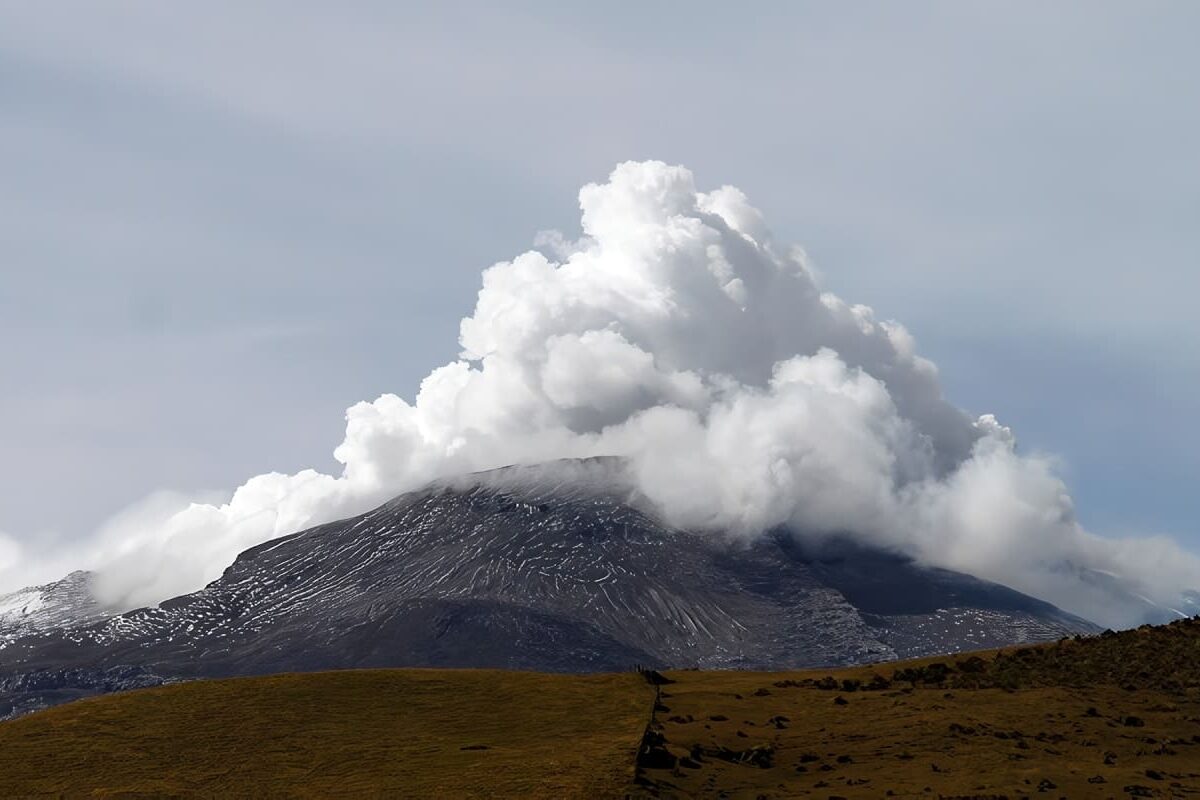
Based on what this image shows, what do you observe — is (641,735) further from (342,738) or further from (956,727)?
(956,727)

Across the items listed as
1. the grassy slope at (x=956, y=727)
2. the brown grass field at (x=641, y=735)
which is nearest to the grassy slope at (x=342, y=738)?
the brown grass field at (x=641, y=735)

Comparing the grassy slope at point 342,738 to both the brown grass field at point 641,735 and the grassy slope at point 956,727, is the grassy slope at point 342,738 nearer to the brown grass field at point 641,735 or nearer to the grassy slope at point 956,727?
the brown grass field at point 641,735

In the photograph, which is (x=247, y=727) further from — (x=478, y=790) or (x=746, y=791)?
(x=746, y=791)

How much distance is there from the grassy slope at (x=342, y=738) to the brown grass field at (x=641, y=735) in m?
0.13

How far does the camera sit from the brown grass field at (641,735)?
5231 centimetres

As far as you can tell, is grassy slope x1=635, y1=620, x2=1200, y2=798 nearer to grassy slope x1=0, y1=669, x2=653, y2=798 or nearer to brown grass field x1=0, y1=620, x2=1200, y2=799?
brown grass field x1=0, y1=620, x2=1200, y2=799

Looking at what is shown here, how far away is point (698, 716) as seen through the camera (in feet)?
204

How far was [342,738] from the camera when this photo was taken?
190 feet

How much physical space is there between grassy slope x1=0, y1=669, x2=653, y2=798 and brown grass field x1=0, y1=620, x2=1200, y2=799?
13 centimetres

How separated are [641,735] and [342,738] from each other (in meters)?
12.7

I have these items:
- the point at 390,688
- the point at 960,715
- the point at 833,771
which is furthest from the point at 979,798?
the point at 390,688

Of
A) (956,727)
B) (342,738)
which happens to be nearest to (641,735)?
(342,738)

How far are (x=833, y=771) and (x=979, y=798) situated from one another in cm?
640

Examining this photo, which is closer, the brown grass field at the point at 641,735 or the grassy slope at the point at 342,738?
the grassy slope at the point at 342,738
